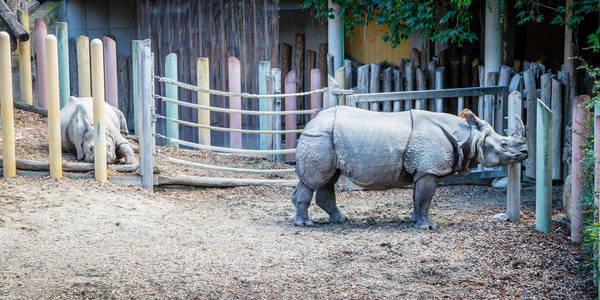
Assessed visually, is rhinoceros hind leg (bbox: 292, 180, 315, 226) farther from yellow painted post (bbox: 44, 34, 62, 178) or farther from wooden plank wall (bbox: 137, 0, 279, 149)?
wooden plank wall (bbox: 137, 0, 279, 149)

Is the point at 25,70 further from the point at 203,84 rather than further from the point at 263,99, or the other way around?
the point at 263,99

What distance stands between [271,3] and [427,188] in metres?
6.07

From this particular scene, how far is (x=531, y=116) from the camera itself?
895cm

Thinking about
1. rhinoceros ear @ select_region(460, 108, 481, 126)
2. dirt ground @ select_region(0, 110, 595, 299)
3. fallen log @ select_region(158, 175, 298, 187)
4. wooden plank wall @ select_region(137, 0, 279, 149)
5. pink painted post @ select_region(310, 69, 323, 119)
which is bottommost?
dirt ground @ select_region(0, 110, 595, 299)

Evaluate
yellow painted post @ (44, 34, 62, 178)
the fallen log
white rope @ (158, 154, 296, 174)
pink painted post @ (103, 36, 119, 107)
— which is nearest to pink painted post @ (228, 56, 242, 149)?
white rope @ (158, 154, 296, 174)

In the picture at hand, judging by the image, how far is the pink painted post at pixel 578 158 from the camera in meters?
5.85

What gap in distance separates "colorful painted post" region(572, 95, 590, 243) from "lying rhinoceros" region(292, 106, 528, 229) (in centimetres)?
85

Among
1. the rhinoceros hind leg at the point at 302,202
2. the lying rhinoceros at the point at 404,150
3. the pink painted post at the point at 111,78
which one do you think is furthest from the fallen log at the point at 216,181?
the lying rhinoceros at the point at 404,150

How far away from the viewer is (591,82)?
855 cm

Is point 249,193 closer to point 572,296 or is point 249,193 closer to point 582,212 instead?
point 582,212

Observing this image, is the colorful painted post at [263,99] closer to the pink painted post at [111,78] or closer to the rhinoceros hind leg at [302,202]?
the pink painted post at [111,78]

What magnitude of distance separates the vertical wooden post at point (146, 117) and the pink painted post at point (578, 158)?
4.69 metres

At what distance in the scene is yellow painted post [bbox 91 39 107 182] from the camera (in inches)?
321

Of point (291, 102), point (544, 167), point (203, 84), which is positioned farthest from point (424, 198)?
point (203, 84)
